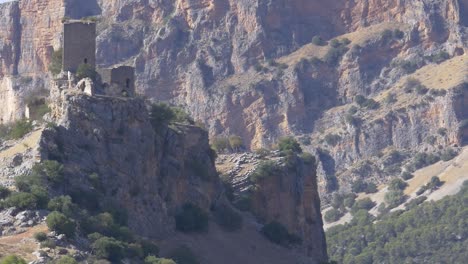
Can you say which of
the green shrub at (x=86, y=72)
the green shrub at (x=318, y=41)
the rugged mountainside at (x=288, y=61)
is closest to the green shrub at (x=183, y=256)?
the green shrub at (x=86, y=72)

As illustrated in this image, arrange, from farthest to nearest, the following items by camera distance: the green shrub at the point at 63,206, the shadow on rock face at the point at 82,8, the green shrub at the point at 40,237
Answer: the shadow on rock face at the point at 82,8 < the green shrub at the point at 63,206 < the green shrub at the point at 40,237

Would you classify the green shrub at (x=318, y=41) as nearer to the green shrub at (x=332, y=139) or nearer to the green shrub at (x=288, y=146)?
the green shrub at (x=332, y=139)

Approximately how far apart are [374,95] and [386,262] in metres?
23.1

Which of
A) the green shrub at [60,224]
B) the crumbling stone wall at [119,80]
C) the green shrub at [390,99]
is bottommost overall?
the green shrub at [60,224]

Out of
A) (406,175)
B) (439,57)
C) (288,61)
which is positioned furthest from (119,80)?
(288,61)

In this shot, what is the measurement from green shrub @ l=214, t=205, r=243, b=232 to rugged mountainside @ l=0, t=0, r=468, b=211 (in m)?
60.1

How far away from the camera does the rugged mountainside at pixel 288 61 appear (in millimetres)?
163375

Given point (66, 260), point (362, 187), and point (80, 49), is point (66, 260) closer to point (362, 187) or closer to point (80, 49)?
point (80, 49)

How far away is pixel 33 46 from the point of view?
168750mm

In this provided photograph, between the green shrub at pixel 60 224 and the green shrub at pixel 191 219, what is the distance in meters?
13.5

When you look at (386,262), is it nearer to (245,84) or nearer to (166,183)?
(245,84)

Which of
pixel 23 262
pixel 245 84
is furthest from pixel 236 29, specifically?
pixel 23 262

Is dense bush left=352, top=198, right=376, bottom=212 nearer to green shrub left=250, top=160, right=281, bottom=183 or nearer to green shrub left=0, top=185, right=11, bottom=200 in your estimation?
green shrub left=250, top=160, right=281, bottom=183

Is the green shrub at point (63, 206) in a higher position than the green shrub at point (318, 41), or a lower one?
lower
